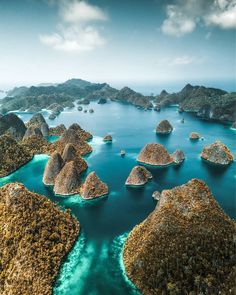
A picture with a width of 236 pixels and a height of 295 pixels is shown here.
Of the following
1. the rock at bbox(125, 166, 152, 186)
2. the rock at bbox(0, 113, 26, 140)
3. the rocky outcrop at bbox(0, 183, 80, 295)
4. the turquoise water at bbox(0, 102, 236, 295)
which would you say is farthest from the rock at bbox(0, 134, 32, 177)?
the rock at bbox(125, 166, 152, 186)

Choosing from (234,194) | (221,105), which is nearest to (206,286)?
(234,194)

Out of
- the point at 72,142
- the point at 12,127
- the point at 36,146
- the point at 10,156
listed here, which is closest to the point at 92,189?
the point at 10,156

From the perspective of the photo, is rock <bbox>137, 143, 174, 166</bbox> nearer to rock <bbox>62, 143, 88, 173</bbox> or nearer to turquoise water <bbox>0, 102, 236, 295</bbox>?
turquoise water <bbox>0, 102, 236, 295</bbox>

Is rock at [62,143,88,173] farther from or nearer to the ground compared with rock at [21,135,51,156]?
farther from the ground

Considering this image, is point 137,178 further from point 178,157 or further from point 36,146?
point 36,146

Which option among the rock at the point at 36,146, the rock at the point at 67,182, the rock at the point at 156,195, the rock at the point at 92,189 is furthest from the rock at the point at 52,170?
the rock at the point at 156,195

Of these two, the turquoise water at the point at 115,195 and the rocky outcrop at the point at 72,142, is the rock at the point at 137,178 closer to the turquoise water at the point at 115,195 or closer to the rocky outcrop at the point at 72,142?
the turquoise water at the point at 115,195
